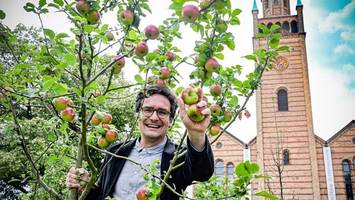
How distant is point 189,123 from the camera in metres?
1.16

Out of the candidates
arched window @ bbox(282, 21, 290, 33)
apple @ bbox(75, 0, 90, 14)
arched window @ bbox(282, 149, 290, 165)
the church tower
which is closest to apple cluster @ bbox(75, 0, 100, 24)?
apple @ bbox(75, 0, 90, 14)

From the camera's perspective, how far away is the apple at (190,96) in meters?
1.12

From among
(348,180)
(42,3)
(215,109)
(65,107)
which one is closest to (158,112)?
(215,109)

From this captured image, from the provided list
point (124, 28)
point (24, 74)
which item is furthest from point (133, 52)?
point (24, 74)

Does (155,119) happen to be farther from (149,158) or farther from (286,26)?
(286,26)

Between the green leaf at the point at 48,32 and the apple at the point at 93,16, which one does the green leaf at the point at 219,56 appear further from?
the green leaf at the point at 48,32

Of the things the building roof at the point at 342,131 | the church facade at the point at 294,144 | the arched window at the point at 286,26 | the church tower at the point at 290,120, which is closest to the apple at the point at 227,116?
the church facade at the point at 294,144

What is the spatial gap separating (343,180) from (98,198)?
57.5ft

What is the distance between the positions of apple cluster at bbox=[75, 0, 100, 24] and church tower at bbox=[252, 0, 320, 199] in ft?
52.7

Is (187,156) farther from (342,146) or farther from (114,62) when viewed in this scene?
(342,146)

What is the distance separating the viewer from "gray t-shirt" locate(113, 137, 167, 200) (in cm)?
157

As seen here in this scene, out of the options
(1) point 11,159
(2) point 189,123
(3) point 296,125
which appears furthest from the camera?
(3) point 296,125

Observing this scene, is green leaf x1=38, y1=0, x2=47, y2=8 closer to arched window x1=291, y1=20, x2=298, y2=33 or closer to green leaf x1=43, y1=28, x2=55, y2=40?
green leaf x1=43, y1=28, x2=55, y2=40

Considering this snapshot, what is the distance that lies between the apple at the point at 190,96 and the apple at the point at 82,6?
473mm
